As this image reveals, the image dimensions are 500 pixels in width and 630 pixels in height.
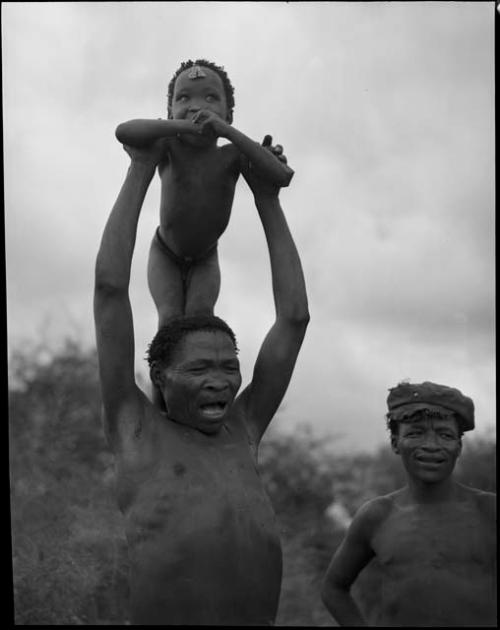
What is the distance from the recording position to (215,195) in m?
5.54

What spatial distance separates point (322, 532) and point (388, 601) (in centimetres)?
1471

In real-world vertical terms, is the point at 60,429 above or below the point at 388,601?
above

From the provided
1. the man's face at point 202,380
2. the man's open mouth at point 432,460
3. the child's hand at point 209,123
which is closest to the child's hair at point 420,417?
the man's open mouth at point 432,460

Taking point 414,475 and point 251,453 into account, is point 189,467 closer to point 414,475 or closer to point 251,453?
point 251,453

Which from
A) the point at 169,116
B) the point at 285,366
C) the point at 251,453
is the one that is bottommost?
the point at 251,453

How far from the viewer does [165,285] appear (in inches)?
225

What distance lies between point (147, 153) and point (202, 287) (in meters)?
0.80

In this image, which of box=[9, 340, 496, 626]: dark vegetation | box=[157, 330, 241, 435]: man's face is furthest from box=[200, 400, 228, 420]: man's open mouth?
box=[9, 340, 496, 626]: dark vegetation

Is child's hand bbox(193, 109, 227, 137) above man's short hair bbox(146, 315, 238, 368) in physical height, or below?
above

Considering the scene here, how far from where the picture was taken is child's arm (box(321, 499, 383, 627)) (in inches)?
226

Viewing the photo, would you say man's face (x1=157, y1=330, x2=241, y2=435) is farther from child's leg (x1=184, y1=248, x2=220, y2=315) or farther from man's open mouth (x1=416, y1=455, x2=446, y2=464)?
man's open mouth (x1=416, y1=455, x2=446, y2=464)

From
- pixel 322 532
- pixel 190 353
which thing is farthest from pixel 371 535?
pixel 322 532

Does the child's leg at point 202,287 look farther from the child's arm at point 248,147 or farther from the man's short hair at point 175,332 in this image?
the child's arm at point 248,147

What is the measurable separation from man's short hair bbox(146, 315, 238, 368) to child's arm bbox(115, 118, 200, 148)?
85 centimetres
